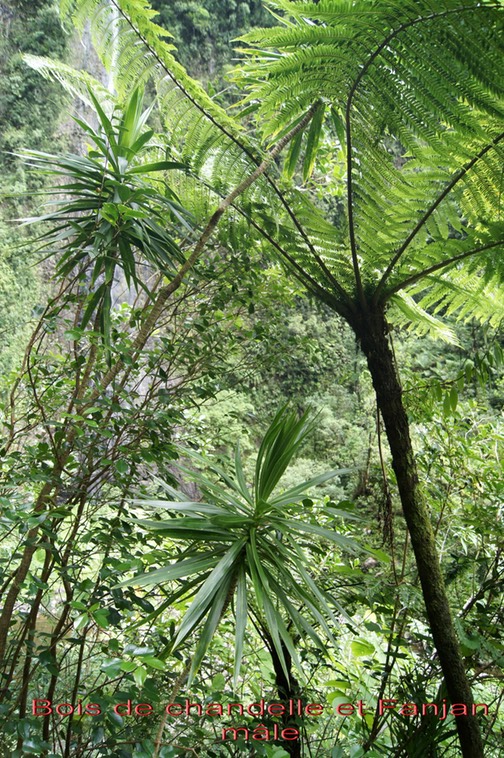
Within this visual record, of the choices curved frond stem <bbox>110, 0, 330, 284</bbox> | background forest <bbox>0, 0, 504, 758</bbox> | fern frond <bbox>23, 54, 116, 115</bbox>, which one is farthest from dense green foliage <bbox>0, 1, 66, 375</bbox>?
curved frond stem <bbox>110, 0, 330, 284</bbox>

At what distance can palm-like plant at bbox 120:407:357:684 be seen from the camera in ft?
2.31

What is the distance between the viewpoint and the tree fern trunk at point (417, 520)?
0.86 m

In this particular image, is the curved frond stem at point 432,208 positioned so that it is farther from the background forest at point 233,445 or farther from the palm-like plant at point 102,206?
the palm-like plant at point 102,206

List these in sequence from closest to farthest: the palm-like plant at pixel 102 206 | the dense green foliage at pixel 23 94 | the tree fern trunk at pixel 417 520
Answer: the tree fern trunk at pixel 417 520 → the palm-like plant at pixel 102 206 → the dense green foliage at pixel 23 94

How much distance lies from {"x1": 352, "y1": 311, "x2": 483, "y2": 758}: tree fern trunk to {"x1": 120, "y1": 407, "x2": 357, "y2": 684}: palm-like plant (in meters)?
0.17

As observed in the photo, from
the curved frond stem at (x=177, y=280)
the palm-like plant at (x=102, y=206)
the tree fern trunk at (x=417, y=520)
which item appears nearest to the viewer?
the tree fern trunk at (x=417, y=520)

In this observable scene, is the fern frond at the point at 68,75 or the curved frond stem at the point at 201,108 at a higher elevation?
the fern frond at the point at 68,75

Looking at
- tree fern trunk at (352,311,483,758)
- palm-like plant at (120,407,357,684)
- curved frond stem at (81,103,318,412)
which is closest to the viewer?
palm-like plant at (120,407,357,684)

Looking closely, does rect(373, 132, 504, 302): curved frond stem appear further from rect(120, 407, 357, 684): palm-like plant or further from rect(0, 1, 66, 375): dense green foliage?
rect(0, 1, 66, 375): dense green foliage

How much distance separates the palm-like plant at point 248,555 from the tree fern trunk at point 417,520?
168 millimetres

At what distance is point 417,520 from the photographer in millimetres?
939

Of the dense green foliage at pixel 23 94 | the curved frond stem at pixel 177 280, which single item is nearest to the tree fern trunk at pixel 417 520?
the curved frond stem at pixel 177 280

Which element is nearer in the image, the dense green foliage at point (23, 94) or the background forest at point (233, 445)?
the background forest at point (233, 445)

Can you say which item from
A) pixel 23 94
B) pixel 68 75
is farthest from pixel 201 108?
pixel 23 94
